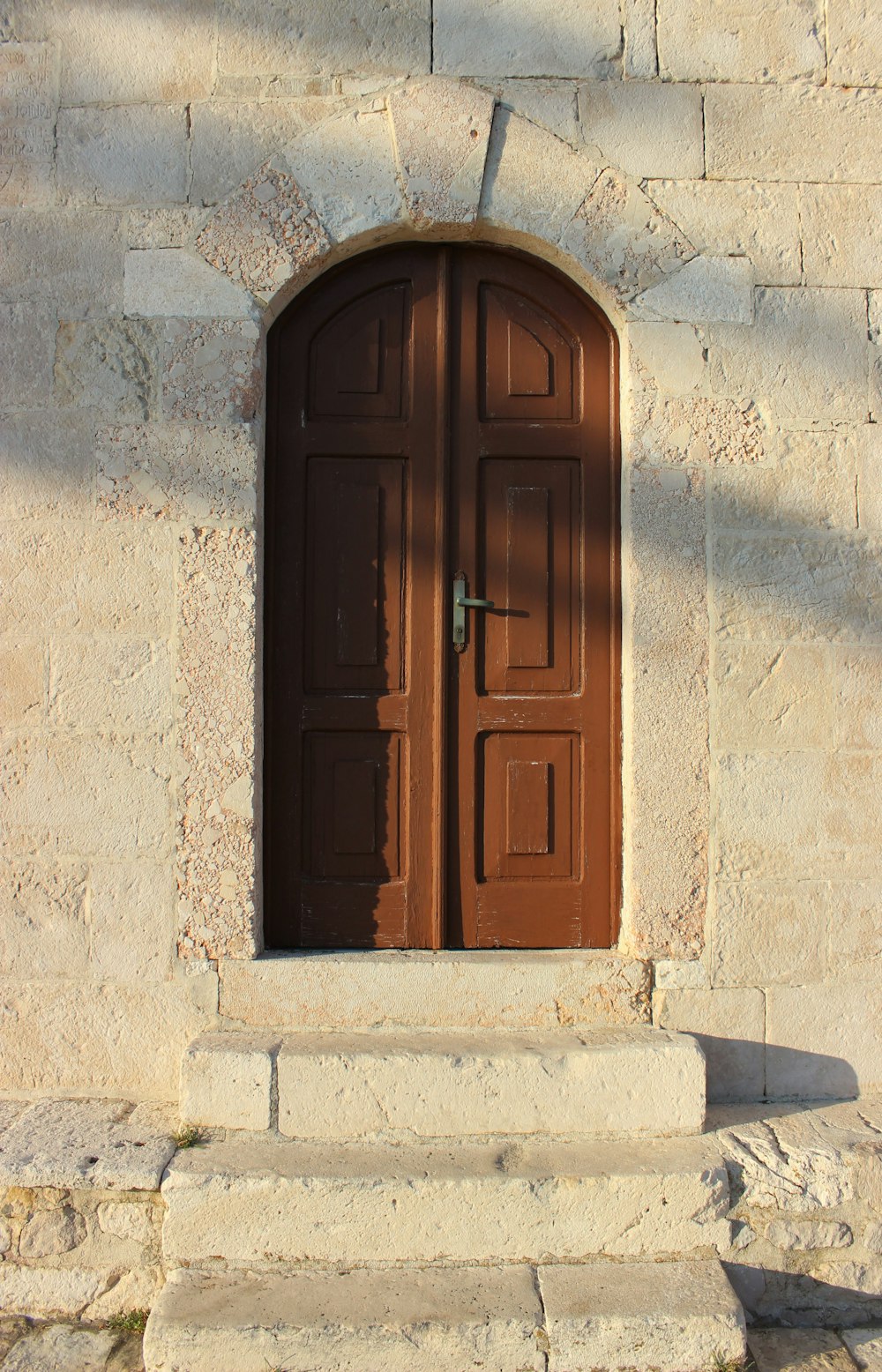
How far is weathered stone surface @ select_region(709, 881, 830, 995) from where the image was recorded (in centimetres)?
283

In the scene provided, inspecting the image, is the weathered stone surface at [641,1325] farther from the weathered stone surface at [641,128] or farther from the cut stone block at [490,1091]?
the weathered stone surface at [641,128]

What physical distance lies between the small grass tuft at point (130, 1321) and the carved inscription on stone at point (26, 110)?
3037 millimetres

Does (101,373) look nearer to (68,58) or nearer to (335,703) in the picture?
(68,58)

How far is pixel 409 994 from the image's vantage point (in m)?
2.76

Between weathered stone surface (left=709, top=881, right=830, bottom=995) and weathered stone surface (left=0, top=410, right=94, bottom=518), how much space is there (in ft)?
7.06

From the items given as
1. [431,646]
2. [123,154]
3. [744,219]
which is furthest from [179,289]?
[744,219]

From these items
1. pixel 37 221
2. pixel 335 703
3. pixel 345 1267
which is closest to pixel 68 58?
pixel 37 221

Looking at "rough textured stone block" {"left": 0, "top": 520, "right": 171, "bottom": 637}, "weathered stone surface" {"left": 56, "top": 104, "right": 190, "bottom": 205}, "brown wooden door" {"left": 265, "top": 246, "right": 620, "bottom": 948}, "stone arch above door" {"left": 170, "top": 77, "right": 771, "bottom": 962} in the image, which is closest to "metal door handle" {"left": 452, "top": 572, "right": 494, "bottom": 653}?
"brown wooden door" {"left": 265, "top": 246, "right": 620, "bottom": 948}

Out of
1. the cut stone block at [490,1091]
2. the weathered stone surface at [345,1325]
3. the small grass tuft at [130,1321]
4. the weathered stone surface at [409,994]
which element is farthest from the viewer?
the weathered stone surface at [409,994]

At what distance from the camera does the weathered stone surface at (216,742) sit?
2.78 m

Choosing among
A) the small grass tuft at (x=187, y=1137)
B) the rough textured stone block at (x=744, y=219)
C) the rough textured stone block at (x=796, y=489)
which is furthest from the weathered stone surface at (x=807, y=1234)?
the rough textured stone block at (x=744, y=219)

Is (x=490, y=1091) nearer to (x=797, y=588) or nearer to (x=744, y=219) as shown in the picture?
(x=797, y=588)

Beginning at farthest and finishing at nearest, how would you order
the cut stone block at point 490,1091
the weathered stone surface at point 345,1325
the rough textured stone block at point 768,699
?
the rough textured stone block at point 768,699 < the cut stone block at point 490,1091 < the weathered stone surface at point 345,1325

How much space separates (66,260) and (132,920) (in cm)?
189
